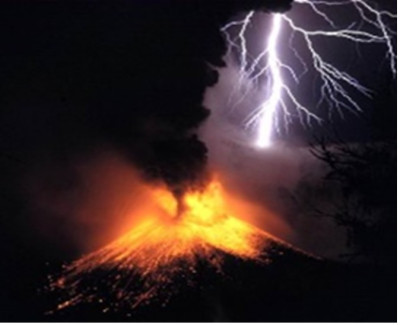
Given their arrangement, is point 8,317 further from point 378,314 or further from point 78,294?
point 378,314

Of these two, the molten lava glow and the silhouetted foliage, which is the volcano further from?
the silhouetted foliage

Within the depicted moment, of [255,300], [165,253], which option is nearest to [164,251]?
[165,253]

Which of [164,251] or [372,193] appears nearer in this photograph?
[372,193]

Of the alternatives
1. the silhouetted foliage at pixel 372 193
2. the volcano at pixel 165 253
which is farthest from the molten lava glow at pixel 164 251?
the silhouetted foliage at pixel 372 193

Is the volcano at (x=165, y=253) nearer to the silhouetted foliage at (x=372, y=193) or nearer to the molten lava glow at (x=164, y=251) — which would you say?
the molten lava glow at (x=164, y=251)

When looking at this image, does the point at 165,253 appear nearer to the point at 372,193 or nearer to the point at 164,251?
the point at 164,251

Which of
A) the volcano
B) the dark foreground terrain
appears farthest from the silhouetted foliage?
the volcano

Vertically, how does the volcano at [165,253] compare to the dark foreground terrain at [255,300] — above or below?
above

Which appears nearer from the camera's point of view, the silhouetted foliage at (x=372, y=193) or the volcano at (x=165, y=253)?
the silhouetted foliage at (x=372, y=193)
